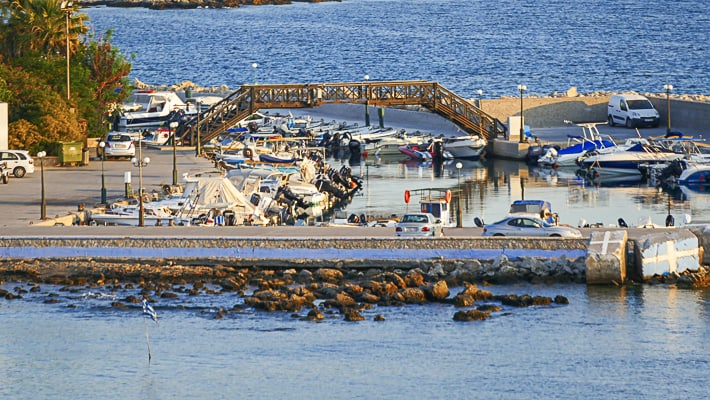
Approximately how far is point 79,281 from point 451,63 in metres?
117

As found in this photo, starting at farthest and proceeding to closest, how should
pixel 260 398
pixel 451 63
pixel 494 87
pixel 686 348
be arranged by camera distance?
Answer: pixel 451 63 < pixel 494 87 < pixel 686 348 < pixel 260 398

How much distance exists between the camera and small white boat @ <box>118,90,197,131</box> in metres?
87.6

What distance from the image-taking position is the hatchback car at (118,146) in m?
68.8

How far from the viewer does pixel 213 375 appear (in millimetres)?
37188

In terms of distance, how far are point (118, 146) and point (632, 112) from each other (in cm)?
2907

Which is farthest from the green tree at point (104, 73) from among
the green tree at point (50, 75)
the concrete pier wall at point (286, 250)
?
the concrete pier wall at point (286, 250)

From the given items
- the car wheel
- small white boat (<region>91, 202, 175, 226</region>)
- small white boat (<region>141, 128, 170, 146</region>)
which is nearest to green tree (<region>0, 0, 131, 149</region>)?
small white boat (<region>141, 128, 170, 146</region>)

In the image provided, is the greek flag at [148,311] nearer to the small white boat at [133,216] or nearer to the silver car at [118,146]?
the small white boat at [133,216]

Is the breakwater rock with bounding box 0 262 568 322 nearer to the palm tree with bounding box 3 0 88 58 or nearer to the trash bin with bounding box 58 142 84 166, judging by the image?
the trash bin with bounding box 58 142 84 166

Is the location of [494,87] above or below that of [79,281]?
above

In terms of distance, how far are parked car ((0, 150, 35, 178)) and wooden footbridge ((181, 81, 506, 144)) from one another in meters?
16.6

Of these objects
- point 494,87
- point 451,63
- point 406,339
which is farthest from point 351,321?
point 451,63

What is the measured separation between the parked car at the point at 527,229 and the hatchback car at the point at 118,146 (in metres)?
26.0

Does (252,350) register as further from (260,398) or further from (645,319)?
(645,319)
